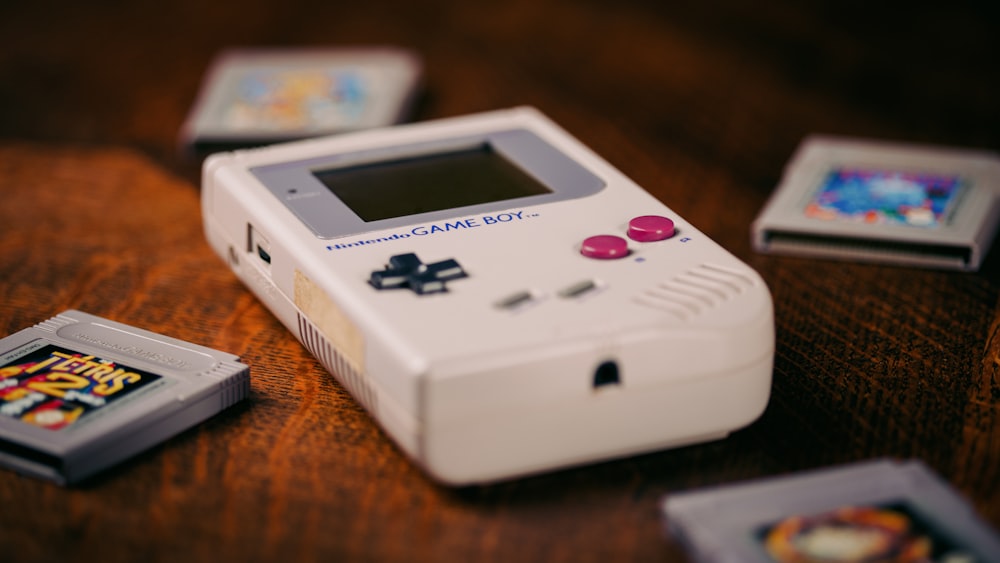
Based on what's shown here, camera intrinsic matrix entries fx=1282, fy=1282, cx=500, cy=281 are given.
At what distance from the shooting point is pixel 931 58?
5.56ft

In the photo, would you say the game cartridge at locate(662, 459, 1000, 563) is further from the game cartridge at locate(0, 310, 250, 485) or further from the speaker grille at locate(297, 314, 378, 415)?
the game cartridge at locate(0, 310, 250, 485)

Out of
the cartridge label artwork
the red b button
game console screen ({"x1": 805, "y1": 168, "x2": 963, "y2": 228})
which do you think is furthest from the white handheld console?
game console screen ({"x1": 805, "y1": 168, "x2": 963, "y2": 228})

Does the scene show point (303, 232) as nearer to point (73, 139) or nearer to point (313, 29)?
point (73, 139)

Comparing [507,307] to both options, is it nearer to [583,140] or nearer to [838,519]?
[838,519]

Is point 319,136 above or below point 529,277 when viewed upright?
below

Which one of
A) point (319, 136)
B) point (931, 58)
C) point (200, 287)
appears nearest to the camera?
point (200, 287)

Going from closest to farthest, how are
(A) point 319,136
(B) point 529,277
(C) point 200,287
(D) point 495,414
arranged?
1. (D) point 495,414
2. (B) point 529,277
3. (C) point 200,287
4. (A) point 319,136

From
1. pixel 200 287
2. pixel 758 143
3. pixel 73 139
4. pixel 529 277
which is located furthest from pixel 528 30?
pixel 529 277

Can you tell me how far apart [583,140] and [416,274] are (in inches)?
24.5

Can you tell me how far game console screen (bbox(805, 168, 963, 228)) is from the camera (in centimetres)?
118

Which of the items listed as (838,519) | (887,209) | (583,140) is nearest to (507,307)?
(838,519)

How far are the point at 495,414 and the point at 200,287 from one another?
0.44 m

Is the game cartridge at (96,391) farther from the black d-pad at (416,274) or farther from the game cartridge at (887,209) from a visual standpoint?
the game cartridge at (887,209)

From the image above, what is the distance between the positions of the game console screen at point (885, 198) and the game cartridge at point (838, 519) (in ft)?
1.37
